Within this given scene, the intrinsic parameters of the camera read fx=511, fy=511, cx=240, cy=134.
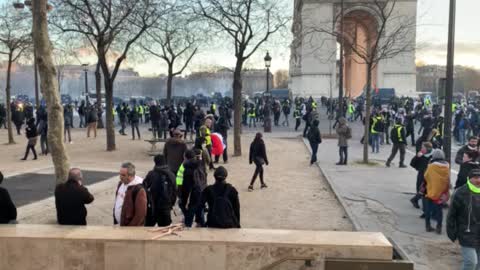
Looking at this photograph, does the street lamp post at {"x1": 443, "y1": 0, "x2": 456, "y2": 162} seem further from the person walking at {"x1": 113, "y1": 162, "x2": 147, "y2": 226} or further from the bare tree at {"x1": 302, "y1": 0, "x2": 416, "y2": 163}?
the person walking at {"x1": 113, "y1": 162, "x2": 147, "y2": 226}

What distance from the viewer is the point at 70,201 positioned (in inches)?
249

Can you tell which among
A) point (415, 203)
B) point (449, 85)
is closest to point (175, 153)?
point (415, 203)

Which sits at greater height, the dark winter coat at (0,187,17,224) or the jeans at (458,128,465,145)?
the dark winter coat at (0,187,17,224)

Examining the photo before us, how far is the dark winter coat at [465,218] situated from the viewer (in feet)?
19.9

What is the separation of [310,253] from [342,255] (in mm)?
337

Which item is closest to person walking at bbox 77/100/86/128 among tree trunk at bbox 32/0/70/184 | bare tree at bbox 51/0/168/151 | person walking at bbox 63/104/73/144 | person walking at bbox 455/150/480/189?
person walking at bbox 63/104/73/144

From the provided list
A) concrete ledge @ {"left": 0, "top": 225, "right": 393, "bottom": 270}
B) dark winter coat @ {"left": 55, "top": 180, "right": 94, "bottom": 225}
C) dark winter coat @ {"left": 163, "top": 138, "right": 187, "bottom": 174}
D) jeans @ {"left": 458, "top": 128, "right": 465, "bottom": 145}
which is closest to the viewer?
concrete ledge @ {"left": 0, "top": 225, "right": 393, "bottom": 270}

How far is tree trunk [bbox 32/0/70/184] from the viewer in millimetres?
8789

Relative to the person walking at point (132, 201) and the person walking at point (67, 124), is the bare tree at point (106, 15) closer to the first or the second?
the person walking at point (67, 124)

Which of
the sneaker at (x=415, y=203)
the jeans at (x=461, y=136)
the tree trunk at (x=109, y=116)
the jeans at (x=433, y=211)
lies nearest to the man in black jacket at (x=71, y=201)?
the jeans at (x=433, y=211)

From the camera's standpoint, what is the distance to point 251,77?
136 metres

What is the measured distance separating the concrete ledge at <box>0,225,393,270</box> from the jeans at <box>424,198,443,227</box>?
12.0 ft

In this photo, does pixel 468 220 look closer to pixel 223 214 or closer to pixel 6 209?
pixel 223 214

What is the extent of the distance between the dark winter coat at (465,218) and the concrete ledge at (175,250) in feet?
3.79
